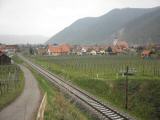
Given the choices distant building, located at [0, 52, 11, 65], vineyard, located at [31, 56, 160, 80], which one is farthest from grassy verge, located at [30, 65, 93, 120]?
distant building, located at [0, 52, 11, 65]

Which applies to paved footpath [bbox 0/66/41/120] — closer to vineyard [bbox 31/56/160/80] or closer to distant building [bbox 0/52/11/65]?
vineyard [bbox 31/56/160/80]

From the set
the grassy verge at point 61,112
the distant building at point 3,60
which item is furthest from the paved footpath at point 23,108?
the distant building at point 3,60

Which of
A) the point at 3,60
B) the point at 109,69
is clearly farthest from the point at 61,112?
the point at 3,60

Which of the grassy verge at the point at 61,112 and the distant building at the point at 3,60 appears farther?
the distant building at the point at 3,60

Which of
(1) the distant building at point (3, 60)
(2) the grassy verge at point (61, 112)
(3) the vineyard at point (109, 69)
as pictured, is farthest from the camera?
(1) the distant building at point (3, 60)

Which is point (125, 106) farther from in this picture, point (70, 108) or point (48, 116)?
point (48, 116)

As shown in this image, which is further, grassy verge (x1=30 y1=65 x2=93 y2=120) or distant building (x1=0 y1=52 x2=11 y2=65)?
distant building (x1=0 y1=52 x2=11 y2=65)

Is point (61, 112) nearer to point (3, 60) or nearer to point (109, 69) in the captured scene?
point (109, 69)

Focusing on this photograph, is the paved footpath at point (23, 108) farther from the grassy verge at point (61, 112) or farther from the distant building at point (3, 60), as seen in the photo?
the distant building at point (3, 60)

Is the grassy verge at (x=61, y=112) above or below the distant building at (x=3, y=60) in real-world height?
below

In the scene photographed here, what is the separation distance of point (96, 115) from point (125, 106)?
7.09 metres

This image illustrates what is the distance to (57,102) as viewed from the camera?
99.3 ft

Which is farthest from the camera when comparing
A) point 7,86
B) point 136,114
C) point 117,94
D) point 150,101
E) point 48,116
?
point 7,86

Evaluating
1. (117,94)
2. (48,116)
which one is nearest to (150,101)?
(117,94)
